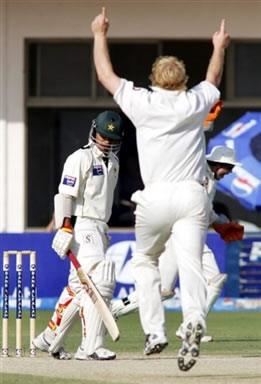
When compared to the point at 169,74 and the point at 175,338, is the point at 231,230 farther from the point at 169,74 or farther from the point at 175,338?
the point at 169,74

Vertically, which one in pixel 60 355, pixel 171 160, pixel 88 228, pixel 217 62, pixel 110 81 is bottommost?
pixel 60 355

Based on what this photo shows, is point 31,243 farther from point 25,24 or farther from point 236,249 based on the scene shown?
point 25,24

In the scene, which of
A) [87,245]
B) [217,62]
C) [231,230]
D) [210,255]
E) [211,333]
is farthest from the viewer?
[211,333]

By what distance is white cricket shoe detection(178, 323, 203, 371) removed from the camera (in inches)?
326

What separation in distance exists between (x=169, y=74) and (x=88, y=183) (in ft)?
6.11

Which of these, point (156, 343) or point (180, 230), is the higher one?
point (180, 230)

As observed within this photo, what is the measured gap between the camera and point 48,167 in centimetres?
2108

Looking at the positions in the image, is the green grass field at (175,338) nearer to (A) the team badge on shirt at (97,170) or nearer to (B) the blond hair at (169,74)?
(A) the team badge on shirt at (97,170)

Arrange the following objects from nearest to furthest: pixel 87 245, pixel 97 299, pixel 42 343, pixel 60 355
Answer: pixel 97 299 → pixel 87 245 → pixel 60 355 → pixel 42 343

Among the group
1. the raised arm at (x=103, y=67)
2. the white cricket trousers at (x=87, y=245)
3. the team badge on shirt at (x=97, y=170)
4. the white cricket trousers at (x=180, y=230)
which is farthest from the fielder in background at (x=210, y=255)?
the raised arm at (x=103, y=67)

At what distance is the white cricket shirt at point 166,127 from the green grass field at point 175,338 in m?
1.44

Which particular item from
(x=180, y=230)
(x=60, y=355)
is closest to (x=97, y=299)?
(x=60, y=355)

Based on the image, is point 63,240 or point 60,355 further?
point 60,355

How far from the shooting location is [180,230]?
863 cm
